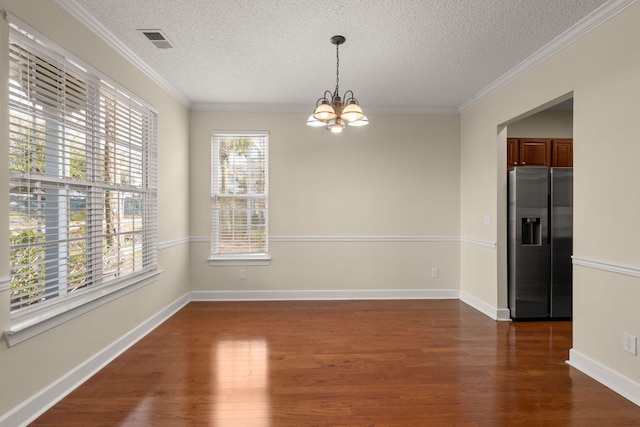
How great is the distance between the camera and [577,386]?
2588 mm

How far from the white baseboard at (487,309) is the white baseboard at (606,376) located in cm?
113

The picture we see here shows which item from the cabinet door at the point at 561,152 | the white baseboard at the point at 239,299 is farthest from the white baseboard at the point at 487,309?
the cabinet door at the point at 561,152

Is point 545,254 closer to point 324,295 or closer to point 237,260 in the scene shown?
point 324,295

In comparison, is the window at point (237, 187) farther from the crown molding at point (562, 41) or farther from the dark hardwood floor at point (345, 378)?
the crown molding at point (562, 41)

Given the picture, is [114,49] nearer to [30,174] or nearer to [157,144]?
[157,144]

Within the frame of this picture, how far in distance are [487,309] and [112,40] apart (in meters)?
4.73

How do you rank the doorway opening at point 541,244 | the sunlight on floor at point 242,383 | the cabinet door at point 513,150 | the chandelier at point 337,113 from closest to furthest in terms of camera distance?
1. the sunlight on floor at point 242,383
2. the chandelier at point 337,113
3. the doorway opening at point 541,244
4. the cabinet door at point 513,150

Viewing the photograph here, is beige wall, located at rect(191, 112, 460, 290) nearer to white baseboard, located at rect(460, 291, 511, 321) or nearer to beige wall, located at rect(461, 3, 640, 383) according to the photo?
white baseboard, located at rect(460, 291, 511, 321)

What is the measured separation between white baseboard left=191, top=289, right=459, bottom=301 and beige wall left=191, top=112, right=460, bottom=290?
72 mm

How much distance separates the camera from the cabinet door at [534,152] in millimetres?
4594

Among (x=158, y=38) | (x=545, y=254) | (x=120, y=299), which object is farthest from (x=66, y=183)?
→ (x=545, y=254)

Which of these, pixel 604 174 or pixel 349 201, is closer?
pixel 604 174

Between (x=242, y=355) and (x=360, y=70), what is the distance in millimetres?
2979

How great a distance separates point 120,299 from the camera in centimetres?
318
